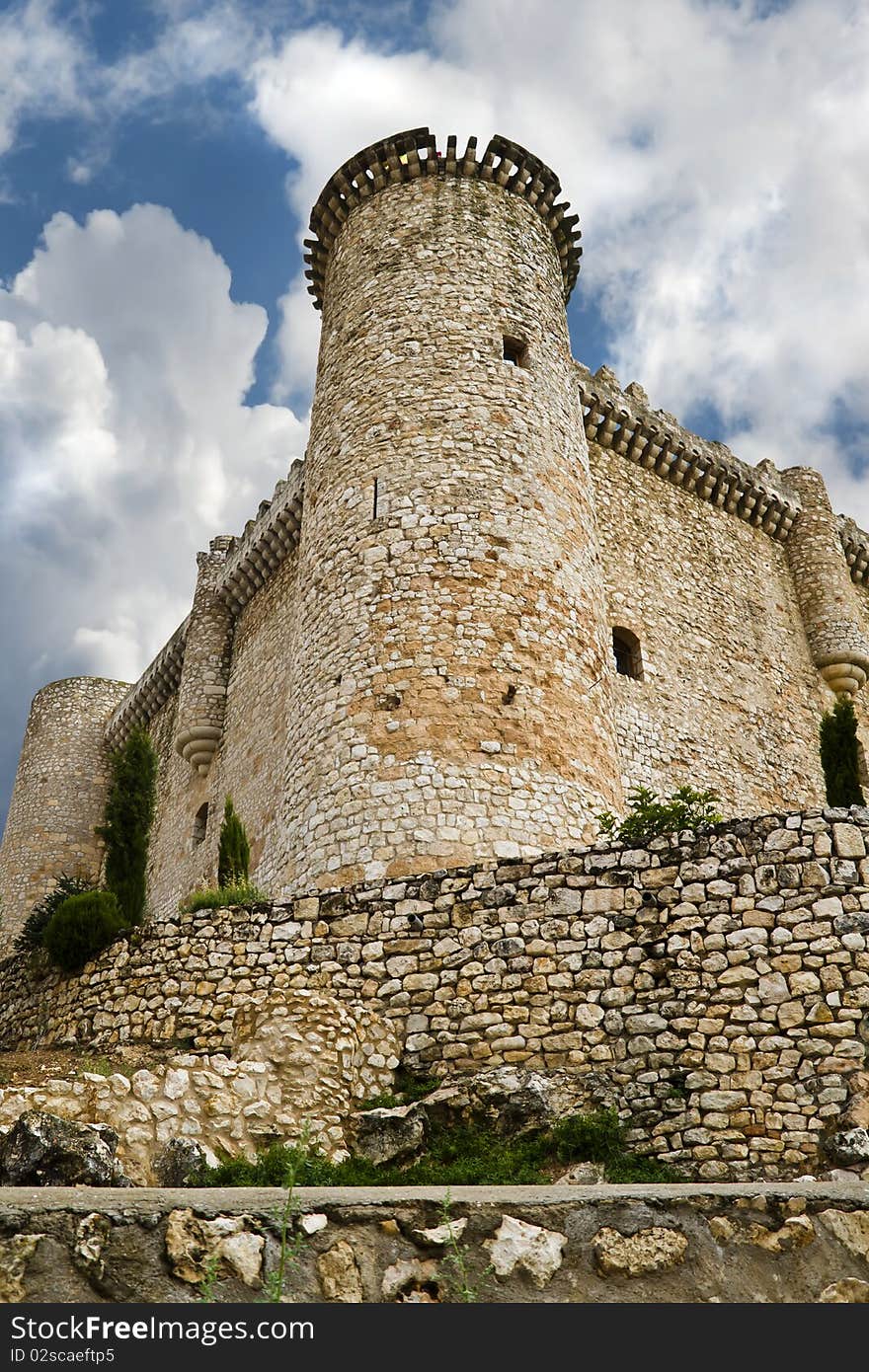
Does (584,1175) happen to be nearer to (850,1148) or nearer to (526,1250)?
(850,1148)

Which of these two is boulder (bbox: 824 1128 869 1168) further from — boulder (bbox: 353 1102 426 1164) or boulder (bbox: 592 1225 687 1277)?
boulder (bbox: 592 1225 687 1277)

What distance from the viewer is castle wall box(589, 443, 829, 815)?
1466 cm

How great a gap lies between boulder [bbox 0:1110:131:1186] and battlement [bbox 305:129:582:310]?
1325 cm

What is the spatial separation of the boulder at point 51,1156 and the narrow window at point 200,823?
13.5m

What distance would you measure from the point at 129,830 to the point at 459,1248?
9.16 metres

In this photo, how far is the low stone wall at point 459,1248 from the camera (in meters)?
2.85

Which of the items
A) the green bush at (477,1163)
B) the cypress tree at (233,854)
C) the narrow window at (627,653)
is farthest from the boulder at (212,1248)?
the narrow window at (627,653)

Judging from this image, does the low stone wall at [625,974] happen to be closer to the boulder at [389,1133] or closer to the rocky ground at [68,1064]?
the rocky ground at [68,1064]

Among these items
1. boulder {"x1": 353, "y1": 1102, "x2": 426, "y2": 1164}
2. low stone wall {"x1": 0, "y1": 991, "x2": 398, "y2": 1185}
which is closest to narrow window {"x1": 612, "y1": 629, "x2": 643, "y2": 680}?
low stone wall {"x1": 0, "y1": 991, "x2": 398, "y2": 1185}

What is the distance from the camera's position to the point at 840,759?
10836 mm

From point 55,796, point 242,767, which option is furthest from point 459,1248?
point 55,796
